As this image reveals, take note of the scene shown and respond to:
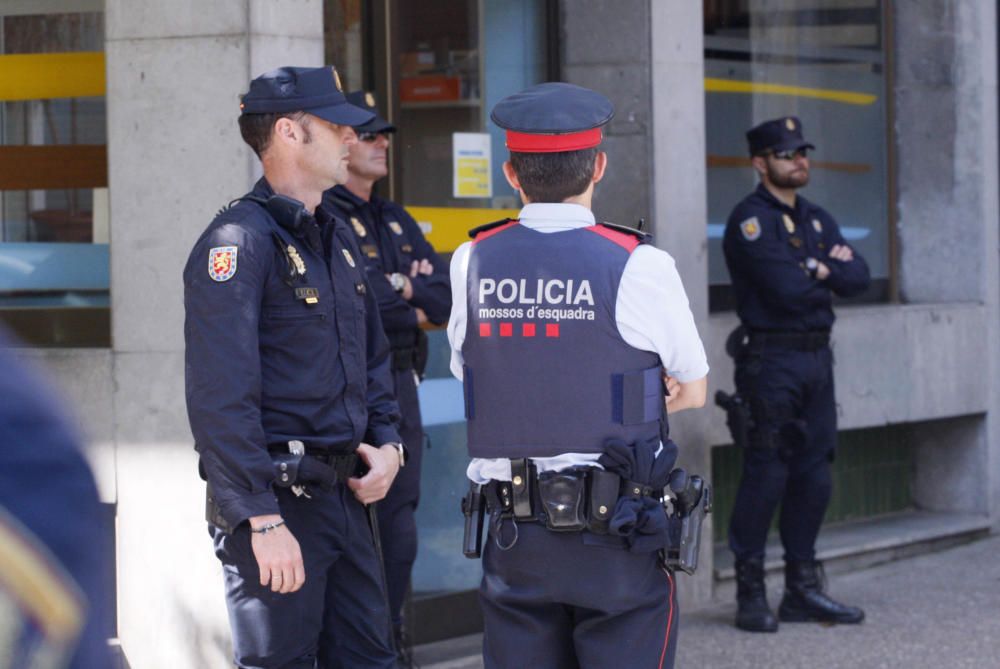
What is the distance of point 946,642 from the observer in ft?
20.7

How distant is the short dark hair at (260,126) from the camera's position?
12.3 ft

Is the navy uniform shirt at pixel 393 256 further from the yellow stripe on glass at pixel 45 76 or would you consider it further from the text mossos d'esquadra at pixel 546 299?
A: the text mossos d'esquadra at pixel 546 299

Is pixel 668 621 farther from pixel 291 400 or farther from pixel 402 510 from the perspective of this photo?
pixel 402 510

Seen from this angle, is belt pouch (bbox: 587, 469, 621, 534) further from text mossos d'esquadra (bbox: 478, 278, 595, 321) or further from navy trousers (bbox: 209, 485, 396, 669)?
navy trousers (bbox: 209, 485, 396, 669)

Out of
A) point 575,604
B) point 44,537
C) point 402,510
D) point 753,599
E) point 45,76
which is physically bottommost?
point 753,599

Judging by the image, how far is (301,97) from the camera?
3.73 m

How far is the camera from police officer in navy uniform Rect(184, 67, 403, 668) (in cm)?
347

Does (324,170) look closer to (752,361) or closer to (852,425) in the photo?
(752,361)

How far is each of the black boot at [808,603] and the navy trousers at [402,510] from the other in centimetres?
197

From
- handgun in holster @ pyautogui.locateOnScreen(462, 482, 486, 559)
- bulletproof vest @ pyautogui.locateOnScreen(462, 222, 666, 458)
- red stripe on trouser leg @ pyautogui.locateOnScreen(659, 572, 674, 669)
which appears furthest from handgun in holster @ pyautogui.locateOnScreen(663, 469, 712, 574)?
handgun in holster @ pyautogui.locateOnScreen(462, 482, 486, 559)

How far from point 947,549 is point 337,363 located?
5474 mm

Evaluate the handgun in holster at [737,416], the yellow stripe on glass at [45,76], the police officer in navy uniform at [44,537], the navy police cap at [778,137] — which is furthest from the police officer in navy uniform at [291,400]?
the navy police cap at [778,137]

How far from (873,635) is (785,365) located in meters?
1.16

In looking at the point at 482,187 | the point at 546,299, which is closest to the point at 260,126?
the point at 546,299
